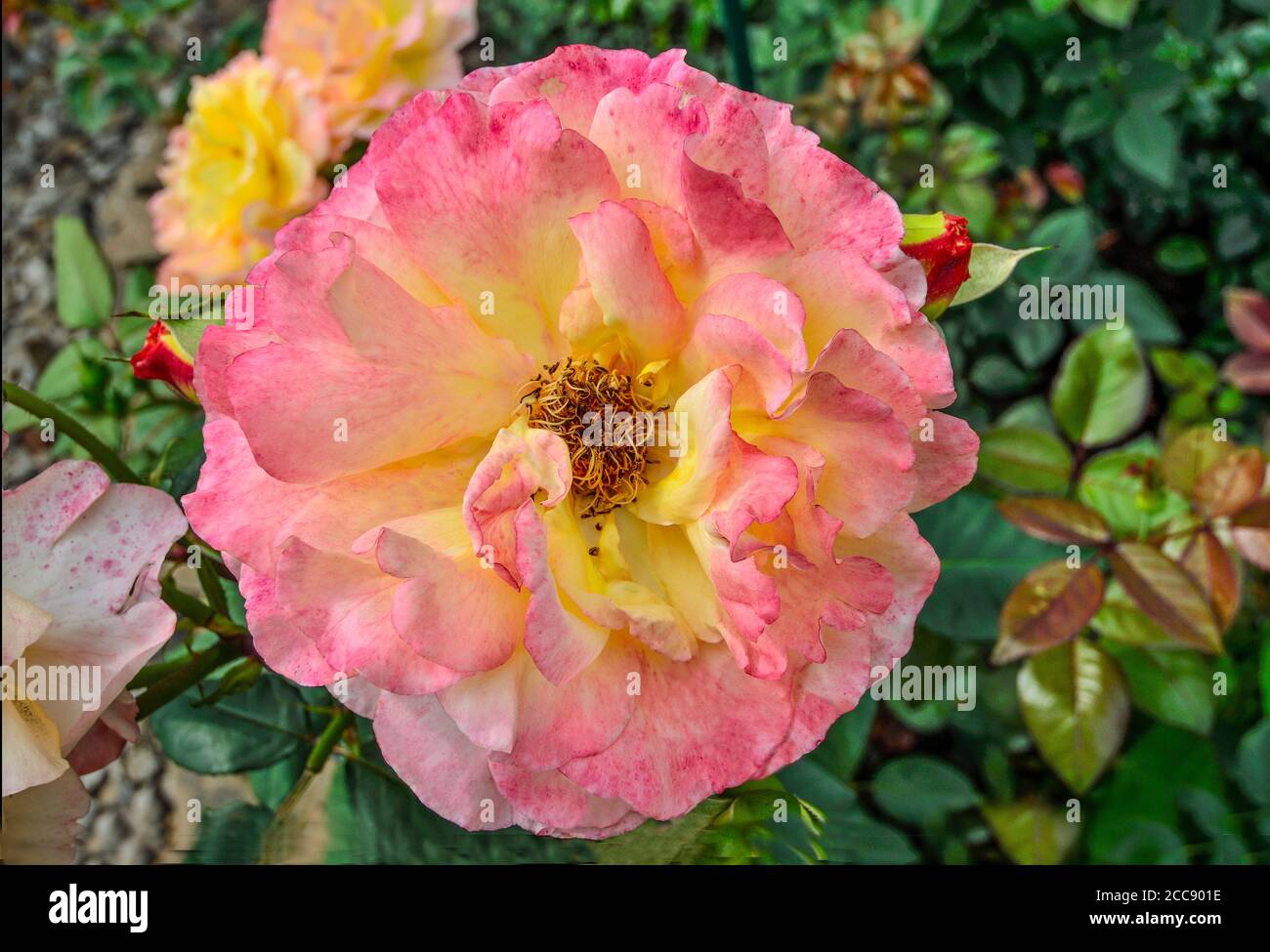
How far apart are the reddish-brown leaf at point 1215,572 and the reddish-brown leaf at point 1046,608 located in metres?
0.08

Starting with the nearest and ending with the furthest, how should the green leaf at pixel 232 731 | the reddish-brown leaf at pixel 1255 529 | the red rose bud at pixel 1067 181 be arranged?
1. the green leaf at pixel 232 731
2. the reddish-brown leaf at pixel 1255 529
3. the red rose bud at pixel 1067 181

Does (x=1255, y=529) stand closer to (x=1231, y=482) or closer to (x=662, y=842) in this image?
(x=1231, y=482)

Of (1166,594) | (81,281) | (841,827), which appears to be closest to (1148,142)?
(1166,594)

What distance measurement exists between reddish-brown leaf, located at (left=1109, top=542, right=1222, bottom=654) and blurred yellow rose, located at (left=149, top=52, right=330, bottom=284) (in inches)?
25.7

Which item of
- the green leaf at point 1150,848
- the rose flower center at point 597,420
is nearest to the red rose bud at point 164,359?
the rose flower center at point 597,420

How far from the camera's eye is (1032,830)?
0.93 metres

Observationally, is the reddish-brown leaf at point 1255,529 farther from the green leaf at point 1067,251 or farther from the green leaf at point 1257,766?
→ the green leaf at point 1067,251

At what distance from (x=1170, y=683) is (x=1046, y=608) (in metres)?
0.19

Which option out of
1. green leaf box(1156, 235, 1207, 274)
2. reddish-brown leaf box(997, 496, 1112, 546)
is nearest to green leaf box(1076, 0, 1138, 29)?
green leaf box(1156, 235, 1207, 274)

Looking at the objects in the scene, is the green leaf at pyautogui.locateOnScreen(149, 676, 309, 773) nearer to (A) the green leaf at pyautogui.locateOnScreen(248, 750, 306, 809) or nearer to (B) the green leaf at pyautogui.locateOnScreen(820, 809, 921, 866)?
(A) the green leaf at pyautogui.locateOnScreen(248, 750, 306, 809)

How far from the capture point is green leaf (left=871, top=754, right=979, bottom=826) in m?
0.86

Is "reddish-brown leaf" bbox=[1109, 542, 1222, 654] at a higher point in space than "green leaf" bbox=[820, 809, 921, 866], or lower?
higher

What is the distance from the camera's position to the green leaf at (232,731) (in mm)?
648

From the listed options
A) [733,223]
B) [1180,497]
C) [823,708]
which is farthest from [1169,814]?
[733,223]
